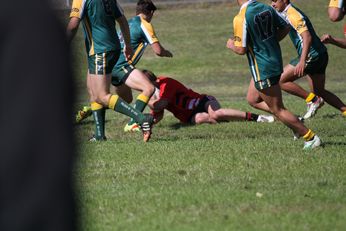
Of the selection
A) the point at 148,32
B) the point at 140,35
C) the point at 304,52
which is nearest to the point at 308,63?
the point at 304,52

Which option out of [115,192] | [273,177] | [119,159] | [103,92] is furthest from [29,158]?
[103,92]

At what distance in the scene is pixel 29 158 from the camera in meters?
1.24

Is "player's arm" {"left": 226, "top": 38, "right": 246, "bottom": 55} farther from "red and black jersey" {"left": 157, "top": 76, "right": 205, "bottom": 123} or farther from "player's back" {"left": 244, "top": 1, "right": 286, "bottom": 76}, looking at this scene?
"red and black jersey" {"left": 157, "top": 76, "right": 205, "bottom": 123}

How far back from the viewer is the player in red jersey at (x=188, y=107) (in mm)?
13562

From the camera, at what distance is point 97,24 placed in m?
11.2

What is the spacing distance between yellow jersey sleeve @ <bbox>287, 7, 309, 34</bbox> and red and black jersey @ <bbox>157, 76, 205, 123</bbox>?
7.56 ft

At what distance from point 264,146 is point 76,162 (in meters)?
8.40

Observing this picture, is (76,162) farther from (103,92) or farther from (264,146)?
(103,92)

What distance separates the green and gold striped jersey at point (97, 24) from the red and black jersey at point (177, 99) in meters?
2.64

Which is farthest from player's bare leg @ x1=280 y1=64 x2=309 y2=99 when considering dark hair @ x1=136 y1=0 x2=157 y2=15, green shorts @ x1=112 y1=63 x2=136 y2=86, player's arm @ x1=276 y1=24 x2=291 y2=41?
player's arm @ x1=276 y1=24 x2=291 y2=41

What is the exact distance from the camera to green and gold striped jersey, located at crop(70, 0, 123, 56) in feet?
36.6

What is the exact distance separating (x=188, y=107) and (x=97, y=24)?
2984mm

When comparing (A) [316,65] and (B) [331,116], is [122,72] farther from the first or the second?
(B) [331,116]

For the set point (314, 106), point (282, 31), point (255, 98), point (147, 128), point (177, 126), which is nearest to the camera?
point (282, 31)
